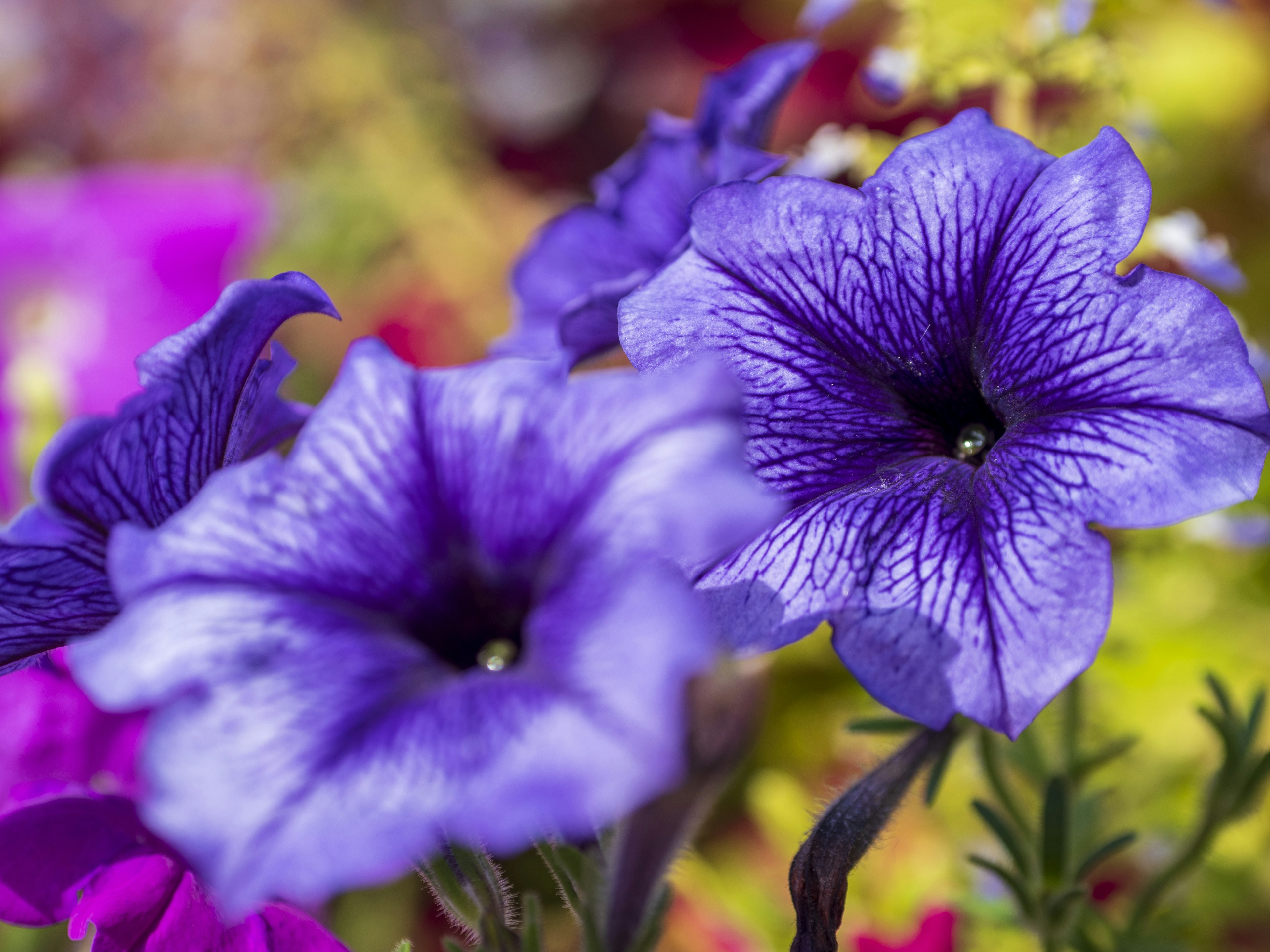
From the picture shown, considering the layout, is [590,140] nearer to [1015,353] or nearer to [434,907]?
[434,907]

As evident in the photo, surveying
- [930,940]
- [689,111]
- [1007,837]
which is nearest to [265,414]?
[1007,837]

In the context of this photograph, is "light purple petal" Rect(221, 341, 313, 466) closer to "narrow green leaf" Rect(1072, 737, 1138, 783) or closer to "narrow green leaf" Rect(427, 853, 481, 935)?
"narrow green leaf" Rect(427, 853, 481, 935)

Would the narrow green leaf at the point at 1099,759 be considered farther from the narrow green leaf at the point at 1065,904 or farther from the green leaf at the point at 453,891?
the green leaf at the point at 453,891

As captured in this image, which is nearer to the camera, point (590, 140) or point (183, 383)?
point (183, 383)

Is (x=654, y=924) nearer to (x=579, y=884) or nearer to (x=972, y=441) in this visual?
(x=579, y=884)

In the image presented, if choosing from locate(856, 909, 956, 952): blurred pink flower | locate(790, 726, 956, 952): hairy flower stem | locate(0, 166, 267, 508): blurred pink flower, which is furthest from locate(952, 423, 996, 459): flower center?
locate(0, 166, 267, 508): blurred pink flower

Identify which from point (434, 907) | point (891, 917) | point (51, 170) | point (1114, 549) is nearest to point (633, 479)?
point (1114, 549)
